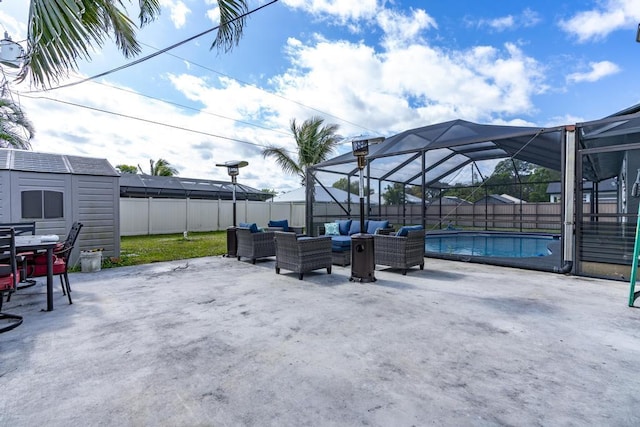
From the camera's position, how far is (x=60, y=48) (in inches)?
77.0

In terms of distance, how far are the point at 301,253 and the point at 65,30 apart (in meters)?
3.84

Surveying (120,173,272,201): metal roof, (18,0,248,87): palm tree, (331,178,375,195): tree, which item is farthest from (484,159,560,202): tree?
(120,173,272,201): metal roof

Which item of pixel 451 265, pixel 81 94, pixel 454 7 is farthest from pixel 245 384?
pixel 81 94

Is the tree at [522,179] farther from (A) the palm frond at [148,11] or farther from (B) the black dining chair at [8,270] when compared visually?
(B) the black dining chair at [8,270]

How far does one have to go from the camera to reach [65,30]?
6.10 feet

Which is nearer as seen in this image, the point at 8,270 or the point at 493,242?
the point at 8,270

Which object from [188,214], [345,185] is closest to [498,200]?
[345,185]

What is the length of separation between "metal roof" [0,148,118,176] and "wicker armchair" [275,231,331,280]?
410 cm

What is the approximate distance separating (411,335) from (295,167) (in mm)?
13128

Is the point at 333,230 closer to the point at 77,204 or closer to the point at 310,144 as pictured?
the point at 77,204

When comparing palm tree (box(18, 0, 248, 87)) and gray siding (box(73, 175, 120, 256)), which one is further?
gray siding (box(73, 175, 120, 256))

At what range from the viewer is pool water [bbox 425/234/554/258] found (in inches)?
402

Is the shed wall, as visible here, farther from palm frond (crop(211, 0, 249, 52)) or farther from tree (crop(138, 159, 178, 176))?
tree (crop(138, 159, 178, 176))

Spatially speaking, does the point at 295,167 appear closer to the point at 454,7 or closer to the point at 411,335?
the point at 454,7
